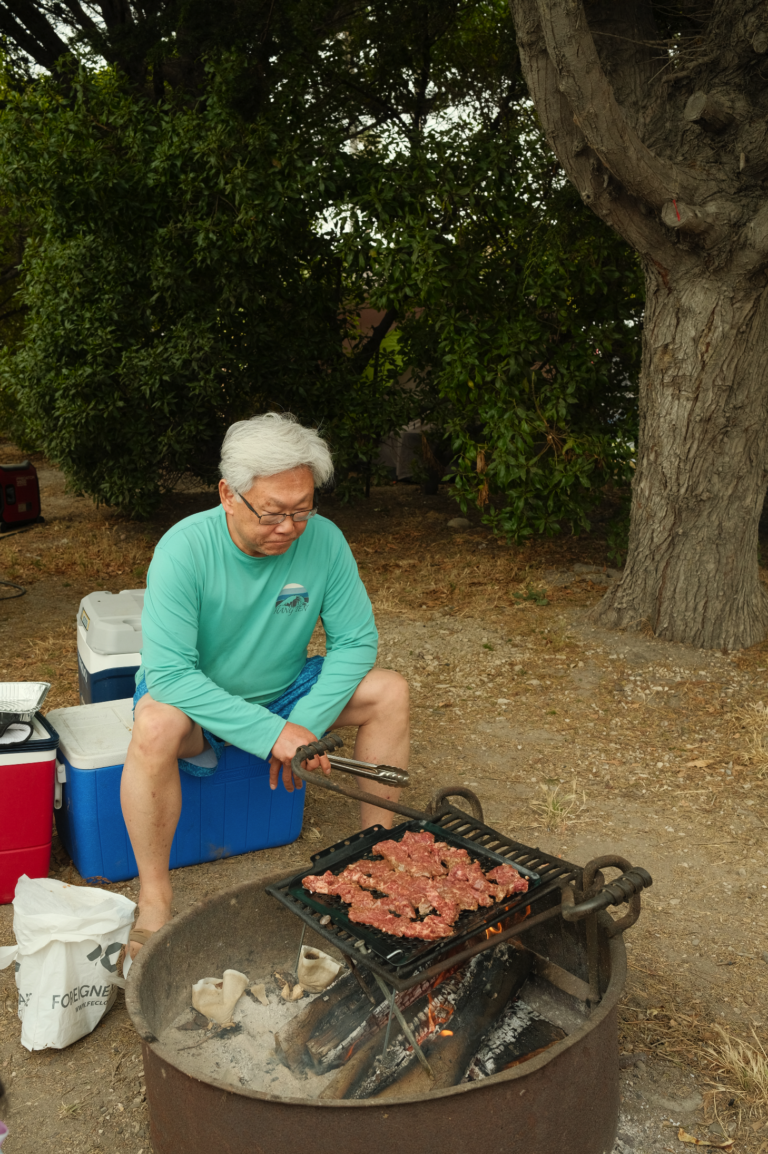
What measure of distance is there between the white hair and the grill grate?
98cm

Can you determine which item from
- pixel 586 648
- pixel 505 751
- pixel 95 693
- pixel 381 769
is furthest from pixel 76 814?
pixel 586 648

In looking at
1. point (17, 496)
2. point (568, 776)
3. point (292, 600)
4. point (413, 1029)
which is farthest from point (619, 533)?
point (17, 496)

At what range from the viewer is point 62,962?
2314 millimetres

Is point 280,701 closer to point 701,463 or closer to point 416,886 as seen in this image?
point 416,886

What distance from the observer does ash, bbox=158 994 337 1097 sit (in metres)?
2.11

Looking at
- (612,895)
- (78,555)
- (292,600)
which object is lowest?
(78,555)

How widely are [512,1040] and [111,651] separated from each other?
201 cm

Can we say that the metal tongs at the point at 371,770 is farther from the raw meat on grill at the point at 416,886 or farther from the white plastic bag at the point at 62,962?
the white plastic bag at the point at 62,962

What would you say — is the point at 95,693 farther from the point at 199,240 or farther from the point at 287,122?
the point at 287,122

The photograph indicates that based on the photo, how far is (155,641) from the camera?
2619 mm

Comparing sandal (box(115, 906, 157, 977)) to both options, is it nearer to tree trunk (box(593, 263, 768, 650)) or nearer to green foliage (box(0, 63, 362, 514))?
tree trunk (box(593, 263, 768, 650))

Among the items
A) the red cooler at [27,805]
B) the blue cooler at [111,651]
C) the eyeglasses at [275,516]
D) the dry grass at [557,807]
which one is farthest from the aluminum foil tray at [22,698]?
the dry grass at [557,807]

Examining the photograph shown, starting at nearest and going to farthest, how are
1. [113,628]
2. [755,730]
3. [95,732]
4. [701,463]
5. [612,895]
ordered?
[612,895]
[95,732]
[113,628]
[755,730]
[701,463]

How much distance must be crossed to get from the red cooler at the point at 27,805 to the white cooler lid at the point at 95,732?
0.09m
